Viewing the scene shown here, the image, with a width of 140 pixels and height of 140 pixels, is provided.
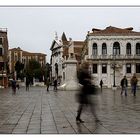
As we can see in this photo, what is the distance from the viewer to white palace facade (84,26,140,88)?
76.8 metres

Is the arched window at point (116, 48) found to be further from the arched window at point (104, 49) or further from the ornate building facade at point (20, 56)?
the ornate building facade at point (20, 56)

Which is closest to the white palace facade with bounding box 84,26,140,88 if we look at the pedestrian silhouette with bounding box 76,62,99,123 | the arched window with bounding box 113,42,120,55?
the arched window with bounding box 113,42,120,55

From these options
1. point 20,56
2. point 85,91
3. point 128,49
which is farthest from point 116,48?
point 20,56

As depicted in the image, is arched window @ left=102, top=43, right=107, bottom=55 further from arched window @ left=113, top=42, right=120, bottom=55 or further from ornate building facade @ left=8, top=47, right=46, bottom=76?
ornate building facade @ left=8, top=47, right=46, bottom=76

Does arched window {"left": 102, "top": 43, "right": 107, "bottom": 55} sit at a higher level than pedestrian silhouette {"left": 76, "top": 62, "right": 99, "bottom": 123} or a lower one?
higher

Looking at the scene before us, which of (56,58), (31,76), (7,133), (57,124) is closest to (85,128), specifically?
(57,124)

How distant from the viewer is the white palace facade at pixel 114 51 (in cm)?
7675

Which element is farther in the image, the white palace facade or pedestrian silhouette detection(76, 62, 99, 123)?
the white palace facade

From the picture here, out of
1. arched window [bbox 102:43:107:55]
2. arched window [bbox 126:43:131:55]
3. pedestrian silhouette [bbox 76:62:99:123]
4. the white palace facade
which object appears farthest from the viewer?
arched window [bbox 126:43:131:55]

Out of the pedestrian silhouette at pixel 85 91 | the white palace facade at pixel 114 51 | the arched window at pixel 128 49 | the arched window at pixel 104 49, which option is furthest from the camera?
the arched window at pixel 128 49

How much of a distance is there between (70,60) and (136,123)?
35.0 m

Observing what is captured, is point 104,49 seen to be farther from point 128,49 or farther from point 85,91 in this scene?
point 85,91

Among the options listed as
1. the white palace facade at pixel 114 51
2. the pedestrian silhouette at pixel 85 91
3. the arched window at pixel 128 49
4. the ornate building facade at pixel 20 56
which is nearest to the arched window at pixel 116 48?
the white palace facade at pixel 114 51

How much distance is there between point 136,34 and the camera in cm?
7756
